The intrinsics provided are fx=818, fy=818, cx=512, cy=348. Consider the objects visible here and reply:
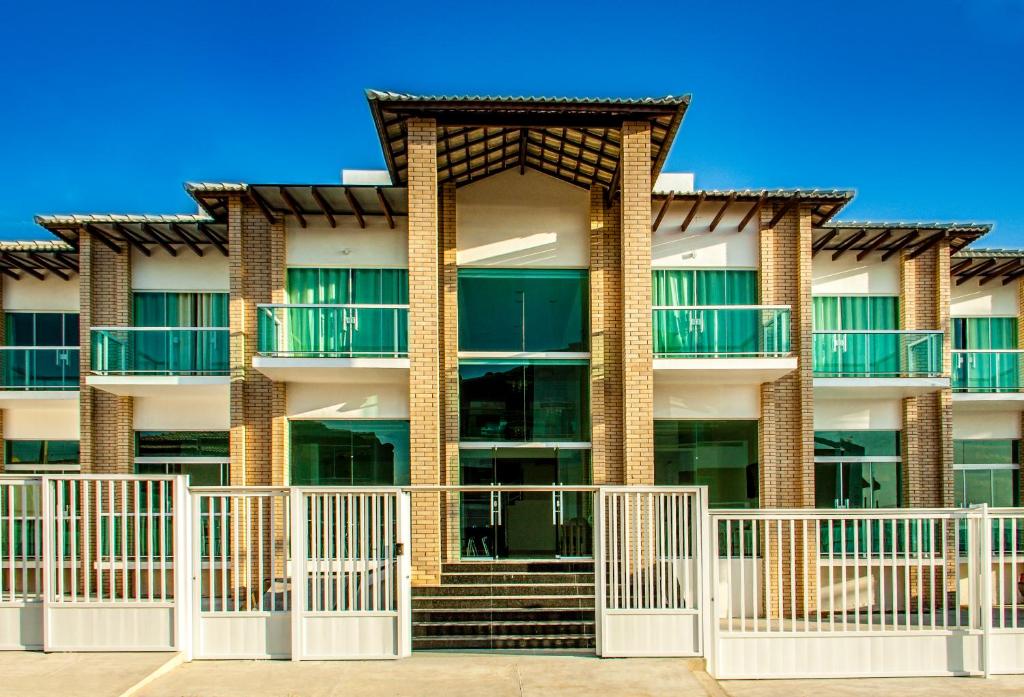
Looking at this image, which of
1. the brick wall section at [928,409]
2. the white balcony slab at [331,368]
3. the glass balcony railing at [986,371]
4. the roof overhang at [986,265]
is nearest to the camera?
the white balcony slab at [331,368]

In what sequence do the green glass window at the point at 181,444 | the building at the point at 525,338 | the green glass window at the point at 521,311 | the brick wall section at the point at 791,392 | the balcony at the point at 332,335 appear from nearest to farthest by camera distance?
the balcony at the point at 332,335, the building at the point at 525,338, the green glass window at the point at 521,311, the brick wall section at the point at 791,392, the green glass window at the point at 181,444

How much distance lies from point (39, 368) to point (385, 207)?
8.55 meters

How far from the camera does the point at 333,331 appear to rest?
582 inches

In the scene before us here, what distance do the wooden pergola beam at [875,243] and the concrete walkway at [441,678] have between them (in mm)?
10358

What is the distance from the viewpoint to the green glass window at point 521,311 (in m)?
15.7

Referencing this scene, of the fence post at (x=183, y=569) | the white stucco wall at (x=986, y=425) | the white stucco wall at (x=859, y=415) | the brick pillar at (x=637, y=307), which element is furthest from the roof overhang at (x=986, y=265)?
the fence post at (x=183, y=569)

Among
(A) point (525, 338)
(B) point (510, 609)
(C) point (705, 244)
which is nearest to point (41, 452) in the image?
(A) point (525, 338)

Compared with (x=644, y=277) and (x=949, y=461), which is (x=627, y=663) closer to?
(x=644, y=277)

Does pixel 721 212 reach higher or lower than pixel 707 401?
higher

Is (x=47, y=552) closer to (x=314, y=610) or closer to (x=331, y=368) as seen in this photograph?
(x=314, y=610)

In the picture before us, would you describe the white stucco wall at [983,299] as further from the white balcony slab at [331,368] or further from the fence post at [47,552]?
the fence post at [47,552]

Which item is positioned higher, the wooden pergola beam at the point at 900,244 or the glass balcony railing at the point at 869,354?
the wooden pergola beam at the point at 900,244

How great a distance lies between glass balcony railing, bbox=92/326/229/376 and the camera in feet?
51.5

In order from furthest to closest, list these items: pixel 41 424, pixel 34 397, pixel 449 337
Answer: pixel 41 424
pixel 34 397
pixel 449 337
